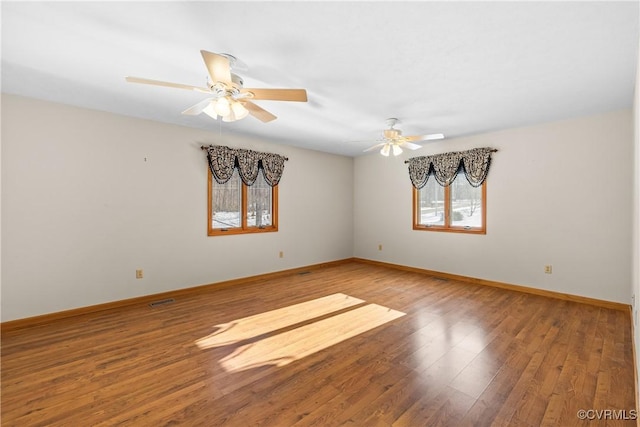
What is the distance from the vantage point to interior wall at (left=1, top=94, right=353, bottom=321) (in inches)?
125

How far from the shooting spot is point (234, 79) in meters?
2.37

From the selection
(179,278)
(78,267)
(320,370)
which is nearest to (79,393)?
(320,370)

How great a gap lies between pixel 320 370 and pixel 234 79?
7.89ft

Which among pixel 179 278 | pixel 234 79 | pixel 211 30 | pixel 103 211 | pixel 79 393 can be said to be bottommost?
pixel 79 393

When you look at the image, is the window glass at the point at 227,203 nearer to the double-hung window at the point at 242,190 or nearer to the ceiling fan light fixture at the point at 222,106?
the double-hung window at the point at 242,190

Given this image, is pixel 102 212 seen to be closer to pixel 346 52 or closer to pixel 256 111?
pixel 256 111

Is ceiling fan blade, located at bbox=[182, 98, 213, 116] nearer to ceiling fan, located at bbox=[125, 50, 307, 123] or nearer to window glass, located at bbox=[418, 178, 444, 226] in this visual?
ceiling fan, located at bbox=[125, 50, 307, 123]

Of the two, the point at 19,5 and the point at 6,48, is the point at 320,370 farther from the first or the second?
the point at 6,48

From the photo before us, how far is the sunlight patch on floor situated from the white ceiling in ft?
7.99

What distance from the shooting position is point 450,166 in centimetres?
502

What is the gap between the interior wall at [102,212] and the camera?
318cm

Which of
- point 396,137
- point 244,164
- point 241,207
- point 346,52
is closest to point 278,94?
point 346,52

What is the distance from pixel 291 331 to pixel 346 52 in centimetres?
260

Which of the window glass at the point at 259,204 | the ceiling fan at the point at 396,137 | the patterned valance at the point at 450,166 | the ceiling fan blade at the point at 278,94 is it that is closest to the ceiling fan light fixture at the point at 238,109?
the ceiling fan blade at the point at 278,94
